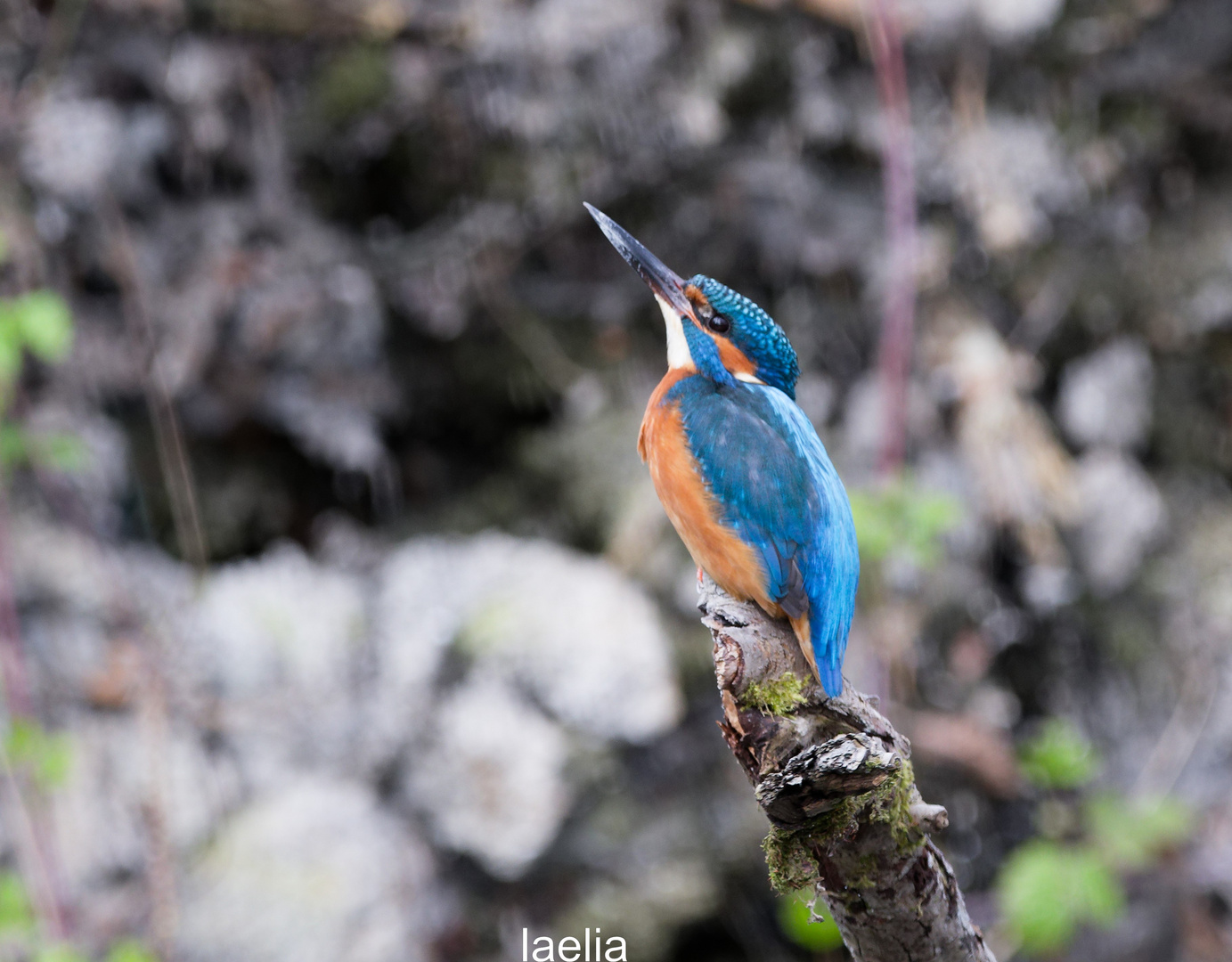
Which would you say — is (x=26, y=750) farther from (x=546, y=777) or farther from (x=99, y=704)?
(x=546, y=777)

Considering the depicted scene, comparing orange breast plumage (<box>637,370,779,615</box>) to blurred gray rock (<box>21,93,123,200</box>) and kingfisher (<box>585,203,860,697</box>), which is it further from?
blurred gray rock (<box>21,93,123,200</box>)

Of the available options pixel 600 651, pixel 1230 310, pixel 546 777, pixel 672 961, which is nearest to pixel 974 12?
pixel 1230 310

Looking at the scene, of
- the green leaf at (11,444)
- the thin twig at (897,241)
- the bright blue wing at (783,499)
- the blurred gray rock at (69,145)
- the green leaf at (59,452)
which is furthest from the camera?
the blurred gray rock at (69,145)

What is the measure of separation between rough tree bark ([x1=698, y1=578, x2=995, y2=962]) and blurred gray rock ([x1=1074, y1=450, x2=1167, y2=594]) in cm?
284

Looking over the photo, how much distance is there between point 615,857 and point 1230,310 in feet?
10.5

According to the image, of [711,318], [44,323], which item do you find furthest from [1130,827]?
[44,323]

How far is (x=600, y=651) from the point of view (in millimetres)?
3465

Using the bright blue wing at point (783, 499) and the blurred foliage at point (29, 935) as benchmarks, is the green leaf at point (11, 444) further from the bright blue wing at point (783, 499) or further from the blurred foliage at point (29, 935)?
the bright blue wing at point (783, 499)

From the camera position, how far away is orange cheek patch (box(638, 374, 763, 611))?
1.89 meters

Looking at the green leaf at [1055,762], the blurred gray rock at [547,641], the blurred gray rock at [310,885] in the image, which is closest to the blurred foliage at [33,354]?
the blurred gray rock at [547,641]

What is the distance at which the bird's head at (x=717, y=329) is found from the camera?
2.17 metres

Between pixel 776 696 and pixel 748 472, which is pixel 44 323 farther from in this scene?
pixel 776 696

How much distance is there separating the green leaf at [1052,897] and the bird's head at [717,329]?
5.10 ft

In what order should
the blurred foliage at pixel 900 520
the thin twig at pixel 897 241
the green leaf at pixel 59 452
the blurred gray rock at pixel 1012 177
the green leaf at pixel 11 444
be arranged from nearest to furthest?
the blurred foliage at pixel 900 520, the thin twig at pixel 897 241, the green leaf at pixel 59 452, the green leaf at pixel 11 444, the blurred gray rock at pixel 1012 177
